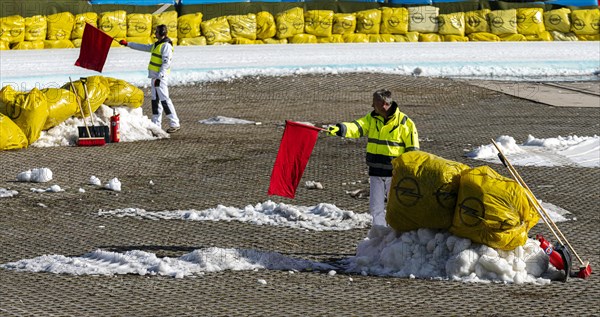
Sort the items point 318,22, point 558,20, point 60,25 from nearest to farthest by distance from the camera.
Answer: point 60,25, point 318,22, point 558,20

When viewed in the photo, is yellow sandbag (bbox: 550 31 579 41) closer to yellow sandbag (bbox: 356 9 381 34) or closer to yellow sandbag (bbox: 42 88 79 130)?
yellow sandbag (bbox: 356 9 381 34)

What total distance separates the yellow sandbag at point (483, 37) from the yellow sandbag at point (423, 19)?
946 mm

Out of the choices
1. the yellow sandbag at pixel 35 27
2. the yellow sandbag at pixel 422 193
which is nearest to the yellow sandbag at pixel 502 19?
the yellow sandbag at pixel 35 27

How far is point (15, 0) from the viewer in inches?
921

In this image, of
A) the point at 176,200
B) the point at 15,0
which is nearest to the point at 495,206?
the point at 176,200

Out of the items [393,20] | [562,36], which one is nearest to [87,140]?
[393,20]

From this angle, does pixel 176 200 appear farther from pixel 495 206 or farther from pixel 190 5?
pixel 190 5

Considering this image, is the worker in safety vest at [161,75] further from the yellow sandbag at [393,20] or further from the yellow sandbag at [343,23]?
the yellow sandbag at [393,20]

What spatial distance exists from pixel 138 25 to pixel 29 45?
2.42 metres

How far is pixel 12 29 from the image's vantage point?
920 inches

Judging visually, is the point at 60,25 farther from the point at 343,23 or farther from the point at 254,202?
the point at 254,202

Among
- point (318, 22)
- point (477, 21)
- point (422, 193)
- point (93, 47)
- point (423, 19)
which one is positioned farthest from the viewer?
point (477, 21)

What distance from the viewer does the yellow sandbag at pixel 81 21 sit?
23875 mm

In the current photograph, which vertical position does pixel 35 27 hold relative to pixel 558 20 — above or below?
below
